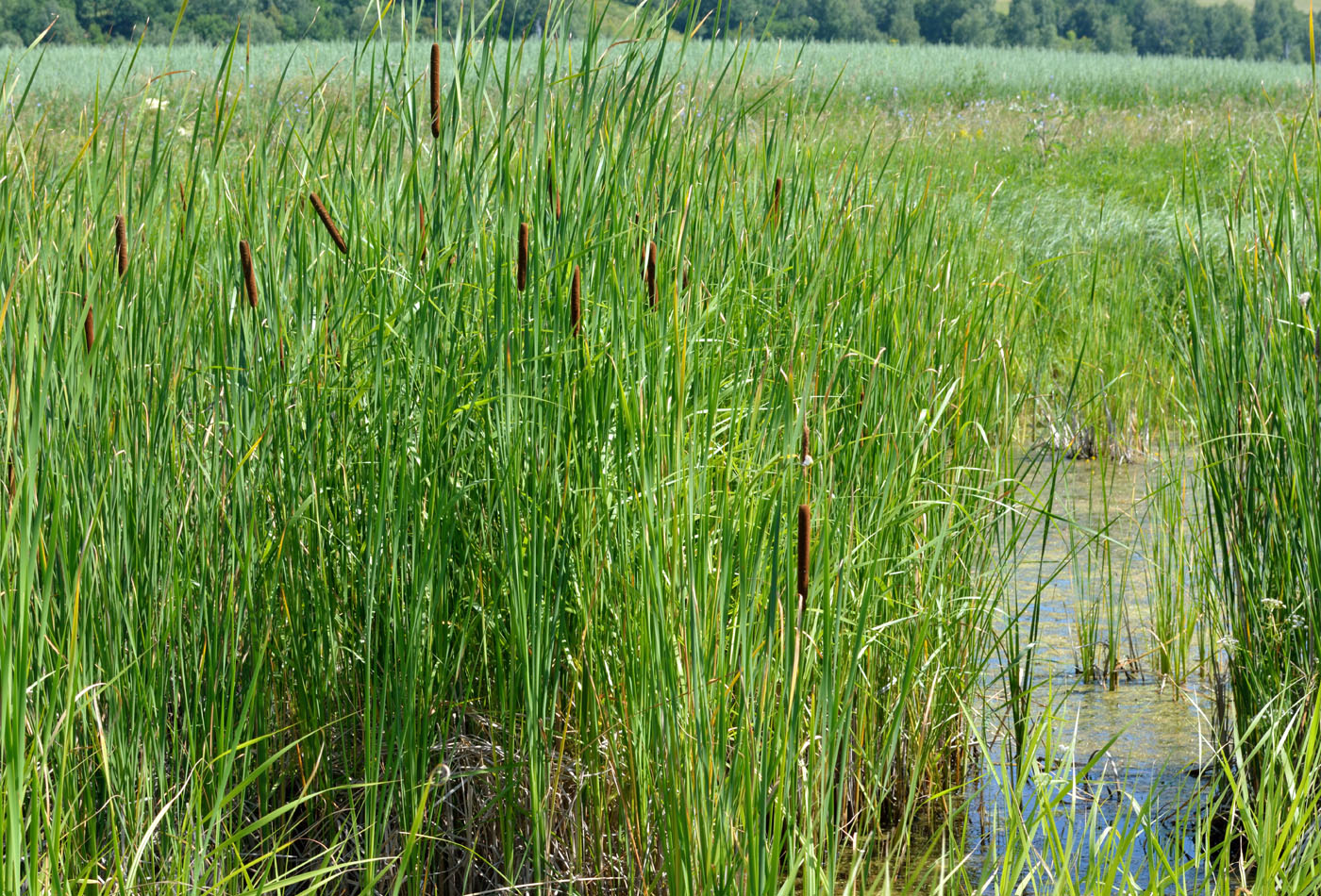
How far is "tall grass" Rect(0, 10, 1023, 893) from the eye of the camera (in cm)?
143

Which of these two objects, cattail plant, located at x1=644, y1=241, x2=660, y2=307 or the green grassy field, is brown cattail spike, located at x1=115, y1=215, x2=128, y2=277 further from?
cattail plant, located at x1=644, y1=241, x2=660, y2=307

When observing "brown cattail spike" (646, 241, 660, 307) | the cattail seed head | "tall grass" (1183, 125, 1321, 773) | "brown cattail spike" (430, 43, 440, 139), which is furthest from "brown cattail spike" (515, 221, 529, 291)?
"tall grass" (1183, 125, 1321, 773)

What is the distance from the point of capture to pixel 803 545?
1.17 metres

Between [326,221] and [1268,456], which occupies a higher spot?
[326,221]

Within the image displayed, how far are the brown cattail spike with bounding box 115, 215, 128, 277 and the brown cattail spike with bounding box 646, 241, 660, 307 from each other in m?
0.70

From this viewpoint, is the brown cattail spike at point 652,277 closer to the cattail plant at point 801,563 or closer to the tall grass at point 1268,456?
the cattail plant at point 801,563

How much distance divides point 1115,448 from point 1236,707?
2.82 meters

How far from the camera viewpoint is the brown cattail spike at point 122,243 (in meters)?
1.55

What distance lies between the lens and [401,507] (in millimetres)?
1577

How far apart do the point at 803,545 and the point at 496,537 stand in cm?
78

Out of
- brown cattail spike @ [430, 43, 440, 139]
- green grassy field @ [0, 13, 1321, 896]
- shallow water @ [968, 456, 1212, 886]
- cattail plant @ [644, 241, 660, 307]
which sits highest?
brown cattail spike @ [430, 43, 440, 139]

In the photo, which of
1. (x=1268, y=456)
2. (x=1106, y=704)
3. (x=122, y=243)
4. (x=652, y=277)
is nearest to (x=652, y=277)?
(x=652, y=277)

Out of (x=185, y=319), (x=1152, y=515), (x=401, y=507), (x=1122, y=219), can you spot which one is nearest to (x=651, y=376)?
(x=401, y=507)

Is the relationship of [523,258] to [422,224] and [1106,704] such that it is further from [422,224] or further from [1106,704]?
[1106,704]
